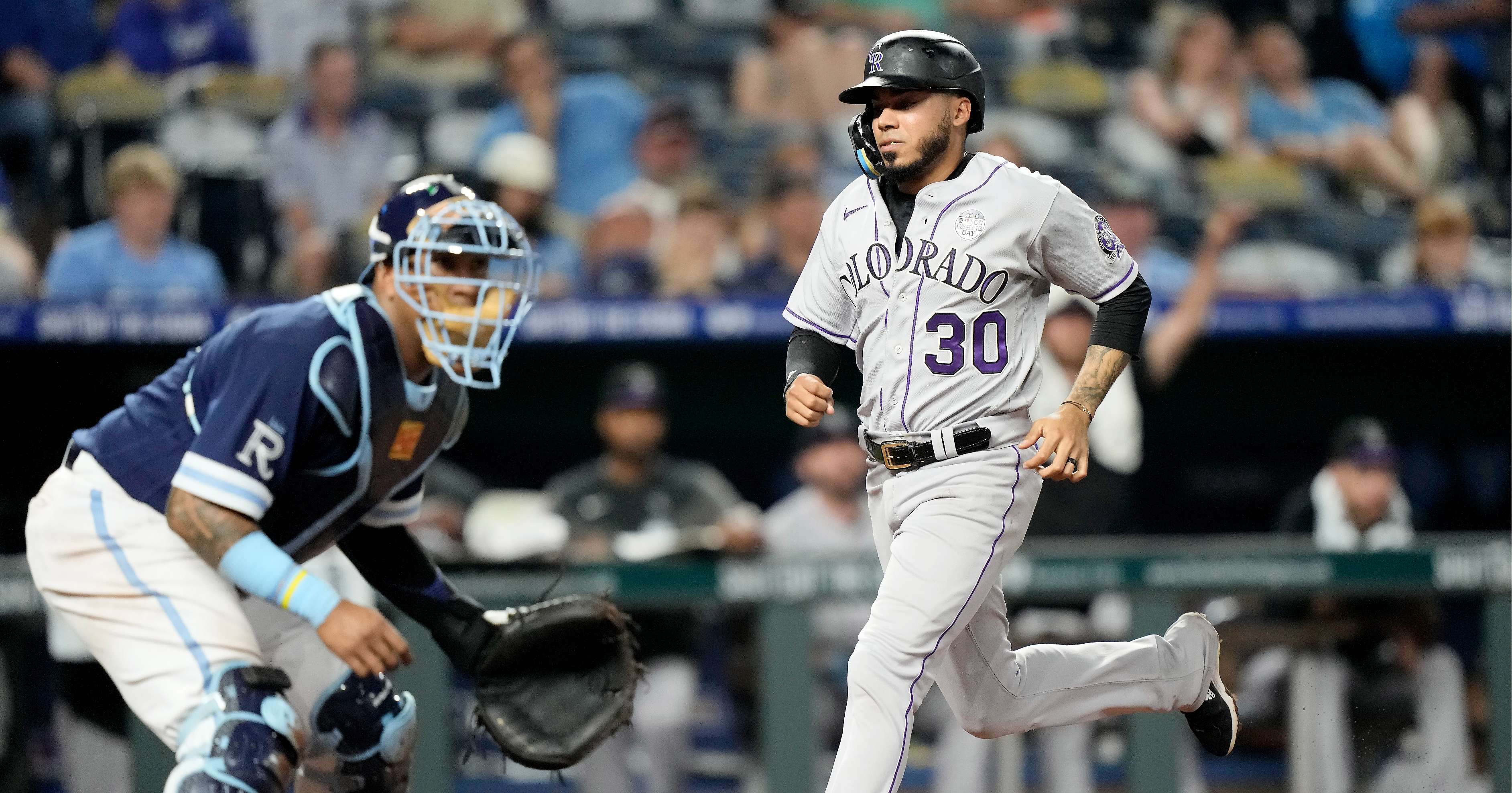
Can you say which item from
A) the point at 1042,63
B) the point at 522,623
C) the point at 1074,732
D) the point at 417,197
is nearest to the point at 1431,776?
the point at 1074,732

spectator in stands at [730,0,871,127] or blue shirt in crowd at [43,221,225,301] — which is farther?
spectator in stands at [730,0,871,127]

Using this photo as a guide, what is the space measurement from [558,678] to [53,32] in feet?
17.2

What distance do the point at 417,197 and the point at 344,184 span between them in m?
3.92

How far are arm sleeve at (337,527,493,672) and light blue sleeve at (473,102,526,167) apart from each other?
3830 mm

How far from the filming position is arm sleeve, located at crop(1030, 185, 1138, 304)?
124 inches

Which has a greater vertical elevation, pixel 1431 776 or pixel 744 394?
pixel 744 394

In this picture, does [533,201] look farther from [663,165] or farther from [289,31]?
[289,31]

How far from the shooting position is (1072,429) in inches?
118

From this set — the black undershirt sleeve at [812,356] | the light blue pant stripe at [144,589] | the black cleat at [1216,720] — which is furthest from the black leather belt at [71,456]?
the black cleat at [1216,720]

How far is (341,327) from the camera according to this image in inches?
119

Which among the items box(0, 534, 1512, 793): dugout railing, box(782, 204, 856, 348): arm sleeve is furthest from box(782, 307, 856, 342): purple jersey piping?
box(0, 534, 1512, 793): dugout railing

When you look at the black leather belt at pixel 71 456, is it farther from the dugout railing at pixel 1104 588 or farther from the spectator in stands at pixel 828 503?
the spectator in stands at pixel 828 503

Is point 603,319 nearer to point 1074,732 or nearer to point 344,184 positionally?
point 344,184

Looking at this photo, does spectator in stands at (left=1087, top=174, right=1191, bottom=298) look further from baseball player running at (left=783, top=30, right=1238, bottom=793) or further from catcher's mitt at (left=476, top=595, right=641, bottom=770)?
catcher's mitt at (left=476, top=595, right=641, bottom=770)
